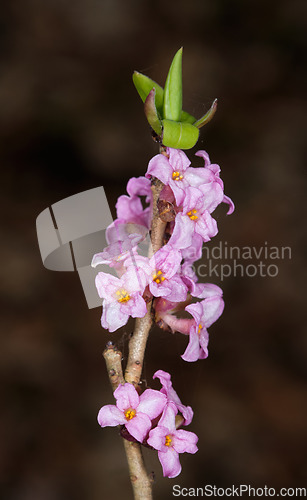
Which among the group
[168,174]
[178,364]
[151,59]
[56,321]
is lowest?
[56,321]

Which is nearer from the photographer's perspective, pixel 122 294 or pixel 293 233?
pixel 122 294

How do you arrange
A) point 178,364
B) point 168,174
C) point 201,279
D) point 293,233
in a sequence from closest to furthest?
point 168,174 → point 178,364 → point 201,279 → point 293,233

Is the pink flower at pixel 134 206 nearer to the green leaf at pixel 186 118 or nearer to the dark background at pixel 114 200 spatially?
the green leaf at pixel 186 118

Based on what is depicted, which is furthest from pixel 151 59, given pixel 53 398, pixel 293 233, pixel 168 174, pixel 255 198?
pixel 168 174

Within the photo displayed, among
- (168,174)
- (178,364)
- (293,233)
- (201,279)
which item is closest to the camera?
(168,174)

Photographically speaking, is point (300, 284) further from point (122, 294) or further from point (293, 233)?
point (122, 294)

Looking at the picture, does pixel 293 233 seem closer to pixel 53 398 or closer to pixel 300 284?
pixel 300 284

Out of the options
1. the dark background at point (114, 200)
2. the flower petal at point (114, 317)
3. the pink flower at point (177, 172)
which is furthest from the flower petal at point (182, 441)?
the dark background at point (114, 200)

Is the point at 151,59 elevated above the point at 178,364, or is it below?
above
